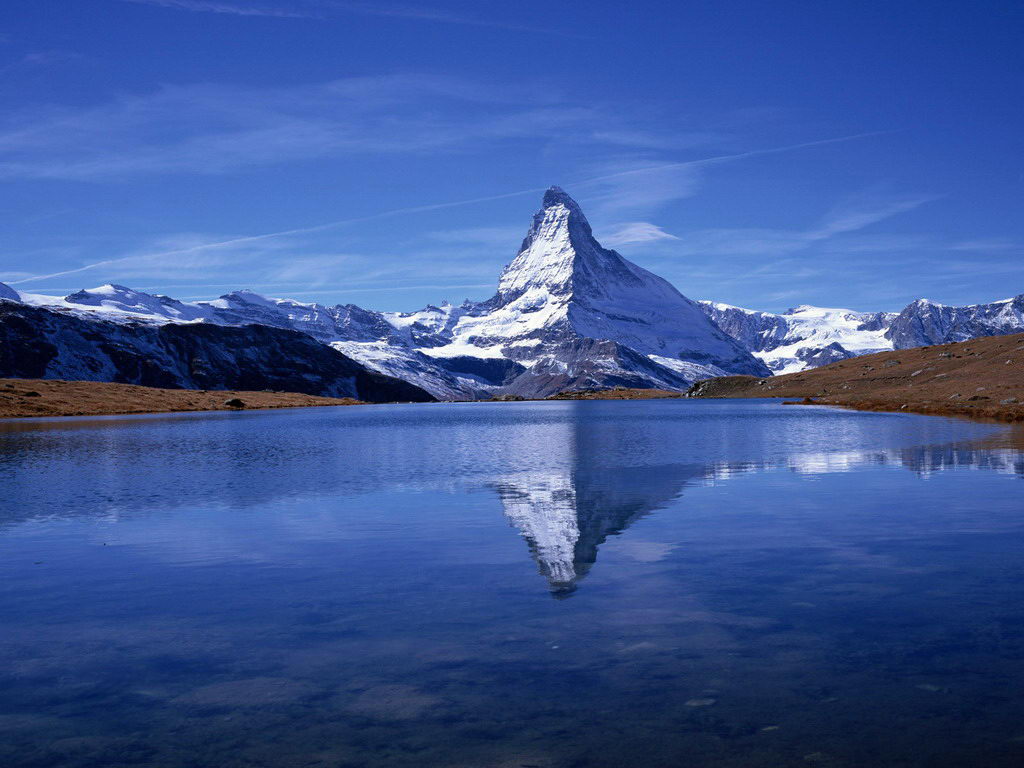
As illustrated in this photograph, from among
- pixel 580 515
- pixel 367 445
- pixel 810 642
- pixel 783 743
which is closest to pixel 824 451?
pixel 580 515

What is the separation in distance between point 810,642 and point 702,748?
4715 millimetres

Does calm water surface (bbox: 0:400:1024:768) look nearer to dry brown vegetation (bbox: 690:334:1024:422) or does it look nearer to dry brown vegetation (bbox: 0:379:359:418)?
dry brown vegetation (bbox: 690:334:1024:422)

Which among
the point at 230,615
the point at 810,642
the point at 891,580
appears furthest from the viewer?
the point at 891,580

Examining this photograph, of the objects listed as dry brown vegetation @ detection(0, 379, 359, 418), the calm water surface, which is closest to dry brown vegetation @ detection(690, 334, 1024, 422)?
the calm water surface

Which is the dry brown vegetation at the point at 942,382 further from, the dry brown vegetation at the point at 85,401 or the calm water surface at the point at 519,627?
the dry brown vegetation at the point at 85,401

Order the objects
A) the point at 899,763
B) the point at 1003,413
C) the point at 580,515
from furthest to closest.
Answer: the point at 1003,413 < the point at 580,515 < the point at 899,763

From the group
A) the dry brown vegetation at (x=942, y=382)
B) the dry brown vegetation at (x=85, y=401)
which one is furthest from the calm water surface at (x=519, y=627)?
the dry brown vegetation at (x=85, y=401)

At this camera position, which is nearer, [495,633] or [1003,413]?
[495,633]

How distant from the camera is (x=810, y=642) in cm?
1453

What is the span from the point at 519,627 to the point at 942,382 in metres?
137

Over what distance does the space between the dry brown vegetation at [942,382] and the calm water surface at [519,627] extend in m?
64.6

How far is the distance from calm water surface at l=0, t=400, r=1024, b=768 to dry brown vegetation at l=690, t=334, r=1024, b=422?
212ft

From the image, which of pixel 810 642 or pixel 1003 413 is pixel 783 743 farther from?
pixel 1003 413

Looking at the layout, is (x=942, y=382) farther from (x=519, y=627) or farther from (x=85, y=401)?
(x=85, y=401)
